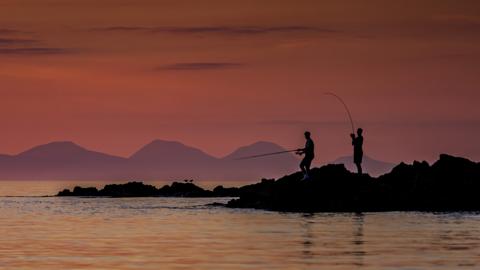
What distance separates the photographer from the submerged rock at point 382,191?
197 feet

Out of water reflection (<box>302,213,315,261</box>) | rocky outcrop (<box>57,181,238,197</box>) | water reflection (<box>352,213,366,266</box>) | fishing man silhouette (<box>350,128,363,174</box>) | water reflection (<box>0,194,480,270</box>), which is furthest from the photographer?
rocky outcrop (<box>57,181,238,197</box>)

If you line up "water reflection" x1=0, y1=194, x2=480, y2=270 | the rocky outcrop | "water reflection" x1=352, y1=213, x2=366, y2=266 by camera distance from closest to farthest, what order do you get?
"water reflection" x1=0, y1=194, x2=480, y2=270
"water reflection" x1=352, y1=213, x2=366, y2=266
the rocky outcrop

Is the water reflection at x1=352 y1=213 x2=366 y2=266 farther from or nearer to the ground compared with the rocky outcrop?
nearer to the ground

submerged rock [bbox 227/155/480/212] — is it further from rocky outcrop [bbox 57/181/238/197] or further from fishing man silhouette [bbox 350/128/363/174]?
rocky outcrop [bbox 57/181/238/197]

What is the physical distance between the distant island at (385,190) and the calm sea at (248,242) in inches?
197

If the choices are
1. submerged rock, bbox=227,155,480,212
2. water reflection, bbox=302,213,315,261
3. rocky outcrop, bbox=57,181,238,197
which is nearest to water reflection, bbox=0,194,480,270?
water reflection, bbox=302,213,315,261

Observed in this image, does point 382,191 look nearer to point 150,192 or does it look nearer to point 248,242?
point 248,242

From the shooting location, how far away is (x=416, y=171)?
64.2m

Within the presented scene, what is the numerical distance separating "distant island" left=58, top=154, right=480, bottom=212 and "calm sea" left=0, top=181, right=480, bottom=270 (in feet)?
16.4

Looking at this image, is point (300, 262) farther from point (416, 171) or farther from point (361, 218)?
point (416, 171)

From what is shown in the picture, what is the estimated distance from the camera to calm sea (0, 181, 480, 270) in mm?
28891

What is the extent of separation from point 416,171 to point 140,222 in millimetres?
19742

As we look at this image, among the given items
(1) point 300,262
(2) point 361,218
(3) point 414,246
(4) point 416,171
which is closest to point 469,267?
(1) point 300,262

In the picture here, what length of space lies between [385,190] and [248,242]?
26244 millimetres
